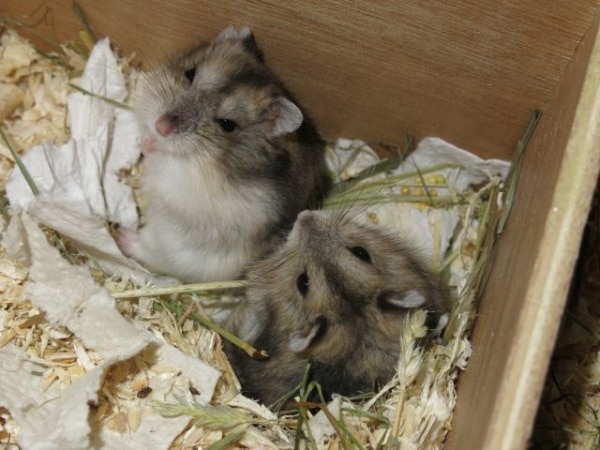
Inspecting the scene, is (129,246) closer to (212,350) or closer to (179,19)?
(212,350)

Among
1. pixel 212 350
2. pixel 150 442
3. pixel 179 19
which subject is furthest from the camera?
pixel 179 19

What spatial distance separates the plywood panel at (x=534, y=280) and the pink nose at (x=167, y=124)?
144 centimetres

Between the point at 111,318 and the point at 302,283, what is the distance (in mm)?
778

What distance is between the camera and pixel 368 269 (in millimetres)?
3262

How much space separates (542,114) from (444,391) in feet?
4.23

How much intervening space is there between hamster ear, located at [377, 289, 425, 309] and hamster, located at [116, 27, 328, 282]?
0.66m

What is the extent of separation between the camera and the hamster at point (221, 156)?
339 cm

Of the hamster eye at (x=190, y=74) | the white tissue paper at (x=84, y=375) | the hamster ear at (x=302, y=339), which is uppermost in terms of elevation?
the hamster eye at (x=190, y=74)

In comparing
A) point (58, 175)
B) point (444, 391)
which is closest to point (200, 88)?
point (58, 175)

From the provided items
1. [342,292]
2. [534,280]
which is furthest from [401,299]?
[534,280]

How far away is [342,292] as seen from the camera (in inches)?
126

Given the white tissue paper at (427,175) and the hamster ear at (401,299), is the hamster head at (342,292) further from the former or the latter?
the white tissue paper at (427,175)

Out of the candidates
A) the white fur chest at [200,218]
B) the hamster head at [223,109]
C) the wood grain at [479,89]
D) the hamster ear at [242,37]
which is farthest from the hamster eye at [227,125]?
the wood grain at [479,89]

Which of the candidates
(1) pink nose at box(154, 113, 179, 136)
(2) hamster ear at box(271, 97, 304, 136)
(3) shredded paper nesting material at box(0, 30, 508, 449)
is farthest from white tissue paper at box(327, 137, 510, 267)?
(1) pink nose at box(154, 113, 179, 136)
